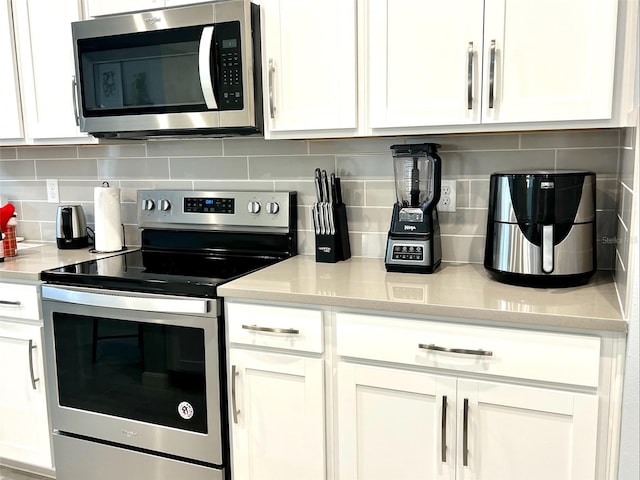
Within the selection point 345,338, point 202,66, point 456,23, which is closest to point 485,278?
point 345,338

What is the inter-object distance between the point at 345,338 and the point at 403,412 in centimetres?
27

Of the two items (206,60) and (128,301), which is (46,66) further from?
(128,301)

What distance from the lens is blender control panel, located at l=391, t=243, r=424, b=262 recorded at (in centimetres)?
195

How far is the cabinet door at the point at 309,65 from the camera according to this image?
6.22 ft

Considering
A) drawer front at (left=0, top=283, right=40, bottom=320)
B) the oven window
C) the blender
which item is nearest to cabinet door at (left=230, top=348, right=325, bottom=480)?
the oven window

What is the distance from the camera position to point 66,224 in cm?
266

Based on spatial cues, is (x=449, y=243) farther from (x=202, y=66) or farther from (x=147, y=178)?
(x=147, y=178)

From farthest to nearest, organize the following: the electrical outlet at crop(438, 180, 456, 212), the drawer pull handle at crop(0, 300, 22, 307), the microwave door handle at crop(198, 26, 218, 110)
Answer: the drawer pull handle at crop(0, 300, 22, 307), the electrical outlet at crop(438, 180, 456, 212), the microwave door handle at crop(198, 26, 218, 110)

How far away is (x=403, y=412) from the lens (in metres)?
1.68

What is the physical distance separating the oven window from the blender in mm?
723

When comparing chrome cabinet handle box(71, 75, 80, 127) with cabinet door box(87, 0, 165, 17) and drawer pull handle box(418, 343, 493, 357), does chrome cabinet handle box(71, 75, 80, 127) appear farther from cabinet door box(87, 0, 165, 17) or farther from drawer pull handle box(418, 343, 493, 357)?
drawer pull handle box(418, 343, 493, 357)

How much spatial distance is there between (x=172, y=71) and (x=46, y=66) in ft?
2.24

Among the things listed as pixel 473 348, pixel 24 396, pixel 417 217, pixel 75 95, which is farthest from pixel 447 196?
pixel 24 396

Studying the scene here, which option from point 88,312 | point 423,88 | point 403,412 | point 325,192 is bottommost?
point 403,412
